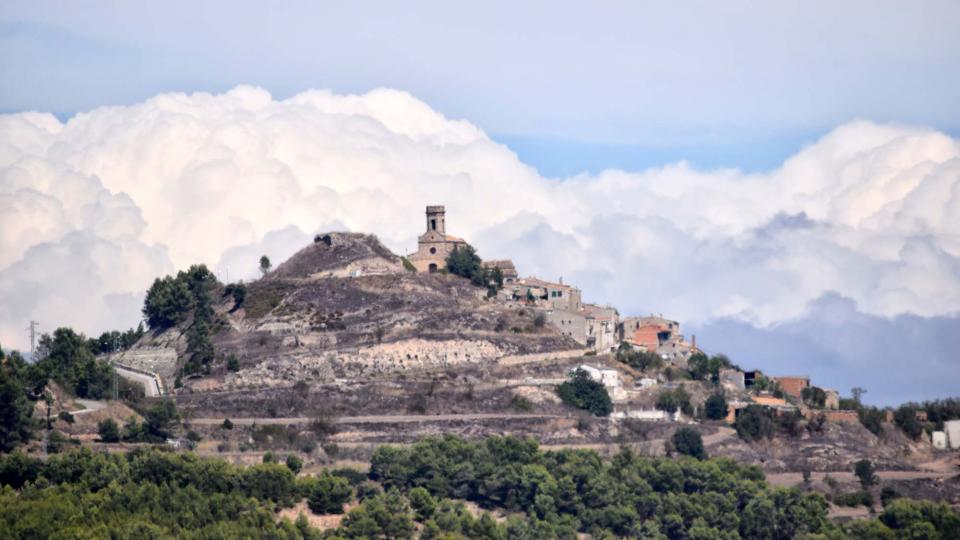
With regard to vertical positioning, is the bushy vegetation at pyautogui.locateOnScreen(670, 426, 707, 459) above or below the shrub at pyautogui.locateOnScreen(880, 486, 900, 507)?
above

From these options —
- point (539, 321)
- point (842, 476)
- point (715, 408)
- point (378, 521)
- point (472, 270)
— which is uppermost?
point (472, 270)

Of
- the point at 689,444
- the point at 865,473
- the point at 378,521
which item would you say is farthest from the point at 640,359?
the point at 378,521

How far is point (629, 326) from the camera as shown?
464 ft

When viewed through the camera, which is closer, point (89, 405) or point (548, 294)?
point (89, 405)

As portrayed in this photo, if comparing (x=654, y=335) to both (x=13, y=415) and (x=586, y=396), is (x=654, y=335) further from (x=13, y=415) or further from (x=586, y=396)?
(x=13, y=415)

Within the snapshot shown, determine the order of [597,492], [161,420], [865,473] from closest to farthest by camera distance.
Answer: [597,492] → [161,420] → [865,473]

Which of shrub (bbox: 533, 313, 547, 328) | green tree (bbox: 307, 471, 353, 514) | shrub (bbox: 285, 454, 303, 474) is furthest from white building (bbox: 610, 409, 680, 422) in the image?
green tree (bbox: 307, 471, 353, 514)

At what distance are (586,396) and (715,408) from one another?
7810 millimetres

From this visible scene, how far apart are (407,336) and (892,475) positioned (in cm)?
2768

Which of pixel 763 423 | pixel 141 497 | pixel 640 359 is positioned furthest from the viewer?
pixel 640 359

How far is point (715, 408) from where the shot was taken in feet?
411

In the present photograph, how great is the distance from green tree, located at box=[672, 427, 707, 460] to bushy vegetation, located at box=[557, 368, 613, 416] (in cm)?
537

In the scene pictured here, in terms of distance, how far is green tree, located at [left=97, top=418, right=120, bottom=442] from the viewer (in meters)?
110

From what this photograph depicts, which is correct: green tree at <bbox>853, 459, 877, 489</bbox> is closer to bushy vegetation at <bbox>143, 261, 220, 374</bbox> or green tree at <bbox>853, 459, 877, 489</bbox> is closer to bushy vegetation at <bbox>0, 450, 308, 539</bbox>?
bushy vegetation at <bbox>0, 450, 308, 539</bbox>
